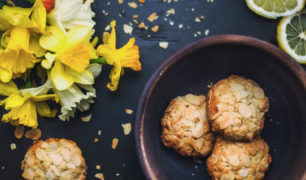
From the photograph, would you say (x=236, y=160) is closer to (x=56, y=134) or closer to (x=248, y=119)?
(x=248, y=119)

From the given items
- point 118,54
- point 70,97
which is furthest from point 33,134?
point 118,54

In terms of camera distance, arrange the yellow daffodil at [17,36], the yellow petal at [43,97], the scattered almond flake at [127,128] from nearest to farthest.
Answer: the yellow daffodil at [17,36] < the yellow petal at [43,97] < the scattered almond flake at [127,128]

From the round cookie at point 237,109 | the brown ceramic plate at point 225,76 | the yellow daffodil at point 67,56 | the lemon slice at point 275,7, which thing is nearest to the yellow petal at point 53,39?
the yellow daffodil at point 67,56

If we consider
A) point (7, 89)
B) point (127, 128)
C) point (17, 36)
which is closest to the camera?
point (17, 36)

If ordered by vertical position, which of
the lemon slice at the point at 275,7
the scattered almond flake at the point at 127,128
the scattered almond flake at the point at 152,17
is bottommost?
the scattered almond flake at the point at 127,128

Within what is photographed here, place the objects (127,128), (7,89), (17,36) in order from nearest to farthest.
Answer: (17,36), (7,89), (127,128)

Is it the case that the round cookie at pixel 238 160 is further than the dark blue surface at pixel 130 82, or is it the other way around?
the dark blue surface at pixel 130 82

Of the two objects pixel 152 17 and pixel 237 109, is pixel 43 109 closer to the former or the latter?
pixel 152 17

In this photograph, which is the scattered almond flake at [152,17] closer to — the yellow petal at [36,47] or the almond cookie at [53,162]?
the yellow petal at [36,47]
